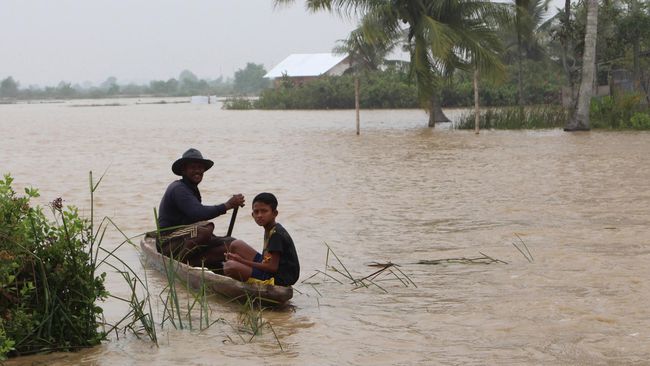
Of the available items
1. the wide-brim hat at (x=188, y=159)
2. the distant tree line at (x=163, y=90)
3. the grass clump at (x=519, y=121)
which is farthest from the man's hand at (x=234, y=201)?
the distant tree line at (x=163, y=90)

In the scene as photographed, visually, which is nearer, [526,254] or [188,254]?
[188,254]

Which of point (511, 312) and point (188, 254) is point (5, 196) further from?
point (511, 312)

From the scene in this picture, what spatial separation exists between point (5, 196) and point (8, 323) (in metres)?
0.73

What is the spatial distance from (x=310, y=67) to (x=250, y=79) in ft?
166

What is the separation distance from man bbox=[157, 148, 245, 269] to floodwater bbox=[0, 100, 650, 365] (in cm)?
51

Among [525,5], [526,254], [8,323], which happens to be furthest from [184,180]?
[525,5]

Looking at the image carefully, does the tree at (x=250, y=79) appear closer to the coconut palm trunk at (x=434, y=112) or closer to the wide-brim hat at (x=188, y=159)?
the coconut palm trunk at (x=434, y=112)

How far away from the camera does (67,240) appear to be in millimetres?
5336

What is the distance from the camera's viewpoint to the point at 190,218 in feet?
23.8

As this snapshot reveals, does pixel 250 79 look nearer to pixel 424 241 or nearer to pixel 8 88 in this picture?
pixel 8 88

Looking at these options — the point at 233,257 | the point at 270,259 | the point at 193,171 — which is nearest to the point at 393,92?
the point at 193,171

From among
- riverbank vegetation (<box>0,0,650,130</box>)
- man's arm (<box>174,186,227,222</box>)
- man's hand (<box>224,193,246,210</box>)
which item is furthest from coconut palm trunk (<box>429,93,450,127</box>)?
man's hand (<box>224,193,246,210</box>)

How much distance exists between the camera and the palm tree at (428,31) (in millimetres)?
25656

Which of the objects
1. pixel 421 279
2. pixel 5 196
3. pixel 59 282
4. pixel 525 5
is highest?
pixel 525 5
